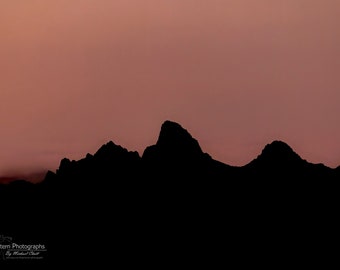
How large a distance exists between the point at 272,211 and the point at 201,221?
1962 centimetres

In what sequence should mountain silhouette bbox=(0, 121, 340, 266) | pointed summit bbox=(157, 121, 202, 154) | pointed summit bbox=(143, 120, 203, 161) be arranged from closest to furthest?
mountain silhouette bbox=(0, 121, 340, 266)
pointed summit bbox=(143, 120, 203, 161)
pointed summit bbox=(157, 121, 202, 154)

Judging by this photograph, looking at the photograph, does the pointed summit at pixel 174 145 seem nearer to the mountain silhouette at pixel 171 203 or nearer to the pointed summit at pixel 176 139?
the pointed summit at pixel 176 139

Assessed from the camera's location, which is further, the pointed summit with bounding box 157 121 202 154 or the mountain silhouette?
the pointed summit with bounding box 157 121 202 154

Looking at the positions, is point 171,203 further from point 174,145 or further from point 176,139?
point 176,139

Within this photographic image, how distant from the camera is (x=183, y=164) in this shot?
180875 millimetres

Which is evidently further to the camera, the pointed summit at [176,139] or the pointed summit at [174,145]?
the pointed summit at [176,139]

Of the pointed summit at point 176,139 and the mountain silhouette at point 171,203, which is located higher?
the pointed summit at point 176,139

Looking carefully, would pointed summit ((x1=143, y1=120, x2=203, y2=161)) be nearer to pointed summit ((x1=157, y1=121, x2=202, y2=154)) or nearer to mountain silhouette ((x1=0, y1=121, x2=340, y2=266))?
pointed summit ((x1=157, y1=121, x2=202, y2=154))

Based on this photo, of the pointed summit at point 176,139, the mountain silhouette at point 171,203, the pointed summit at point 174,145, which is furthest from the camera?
the pointed summit at point 176,139

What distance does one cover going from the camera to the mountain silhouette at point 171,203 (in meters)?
152

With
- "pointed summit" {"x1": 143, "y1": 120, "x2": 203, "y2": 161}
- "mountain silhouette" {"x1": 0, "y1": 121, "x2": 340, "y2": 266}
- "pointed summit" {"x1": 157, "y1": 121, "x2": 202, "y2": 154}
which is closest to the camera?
"mountain silhouette" {"x1": 0, "y1": 121, "x2": 340, "y2": 266}

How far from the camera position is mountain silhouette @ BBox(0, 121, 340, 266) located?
499ft

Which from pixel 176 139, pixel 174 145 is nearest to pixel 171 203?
pixel 174 145

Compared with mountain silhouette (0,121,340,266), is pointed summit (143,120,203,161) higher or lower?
higher
